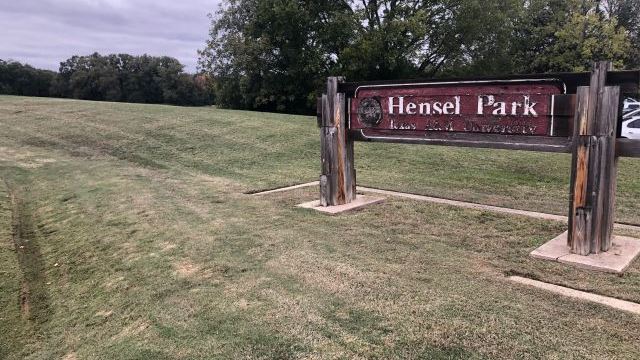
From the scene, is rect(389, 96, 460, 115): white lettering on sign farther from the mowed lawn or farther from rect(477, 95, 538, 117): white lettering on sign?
the mowed lawn

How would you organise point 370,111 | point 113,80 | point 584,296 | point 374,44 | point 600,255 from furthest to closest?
point 113,80 < point 374,44 < point 370,111 < point 600,255 < point 584,296

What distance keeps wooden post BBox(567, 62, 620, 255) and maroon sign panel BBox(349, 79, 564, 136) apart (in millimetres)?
320

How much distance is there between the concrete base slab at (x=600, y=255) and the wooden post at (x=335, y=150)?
267cm

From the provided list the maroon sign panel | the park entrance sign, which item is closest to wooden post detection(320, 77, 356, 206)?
the park entrance sign

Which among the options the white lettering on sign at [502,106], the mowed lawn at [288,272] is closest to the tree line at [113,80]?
the mowed lawn at [288,272]

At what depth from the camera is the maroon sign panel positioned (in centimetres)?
468

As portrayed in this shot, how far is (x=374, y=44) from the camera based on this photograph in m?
24.2

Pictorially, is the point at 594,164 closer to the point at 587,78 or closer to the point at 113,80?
the point at 587,78

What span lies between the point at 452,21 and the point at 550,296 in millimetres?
23609

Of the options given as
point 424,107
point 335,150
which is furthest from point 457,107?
point 335,150

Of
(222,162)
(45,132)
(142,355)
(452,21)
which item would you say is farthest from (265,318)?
(452,21)

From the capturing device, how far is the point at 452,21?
81.9 ft

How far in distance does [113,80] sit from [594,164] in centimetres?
5422

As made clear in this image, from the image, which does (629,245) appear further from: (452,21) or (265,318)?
(452,21)
